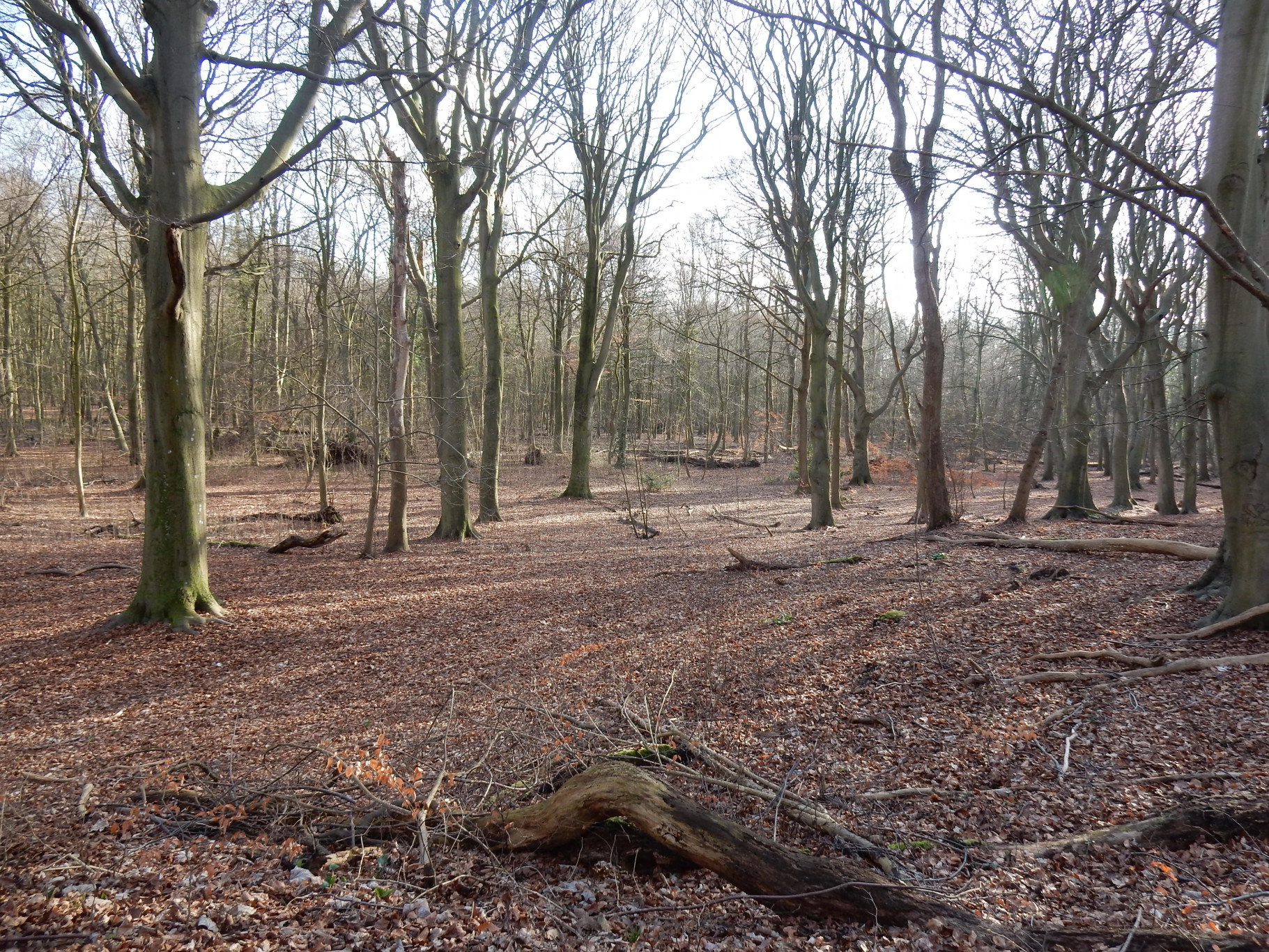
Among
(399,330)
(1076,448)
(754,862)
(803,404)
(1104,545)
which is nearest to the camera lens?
(754,862)

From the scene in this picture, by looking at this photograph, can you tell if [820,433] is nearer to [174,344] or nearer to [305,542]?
[305,542]

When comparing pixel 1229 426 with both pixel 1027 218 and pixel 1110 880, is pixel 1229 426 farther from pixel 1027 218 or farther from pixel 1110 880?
pixel 1027 218

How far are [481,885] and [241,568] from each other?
30.3ft

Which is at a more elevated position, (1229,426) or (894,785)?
(1229,426)

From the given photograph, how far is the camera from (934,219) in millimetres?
6133

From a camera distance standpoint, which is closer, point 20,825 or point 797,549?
point 20,825

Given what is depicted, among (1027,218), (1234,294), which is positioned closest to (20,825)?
(1234,294)

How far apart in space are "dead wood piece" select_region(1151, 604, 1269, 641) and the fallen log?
3.35 m

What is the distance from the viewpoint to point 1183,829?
3035 mm

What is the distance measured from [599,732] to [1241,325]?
207 inches

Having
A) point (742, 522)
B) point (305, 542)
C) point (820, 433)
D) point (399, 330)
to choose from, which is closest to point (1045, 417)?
point (820, 433)

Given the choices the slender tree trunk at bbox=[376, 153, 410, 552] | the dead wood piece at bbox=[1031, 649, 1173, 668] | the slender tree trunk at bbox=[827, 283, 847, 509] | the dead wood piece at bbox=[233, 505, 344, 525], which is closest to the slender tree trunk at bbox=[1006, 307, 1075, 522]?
the slender tree trunk at bbox=[827, 283, 847, 509]

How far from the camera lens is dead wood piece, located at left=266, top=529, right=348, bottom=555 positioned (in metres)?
12.1

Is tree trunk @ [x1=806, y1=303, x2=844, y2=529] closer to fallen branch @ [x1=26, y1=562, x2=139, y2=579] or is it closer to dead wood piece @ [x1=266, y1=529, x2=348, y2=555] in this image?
dead wood piece @ [x1=266, y1=529, x2=348, y2=555]
